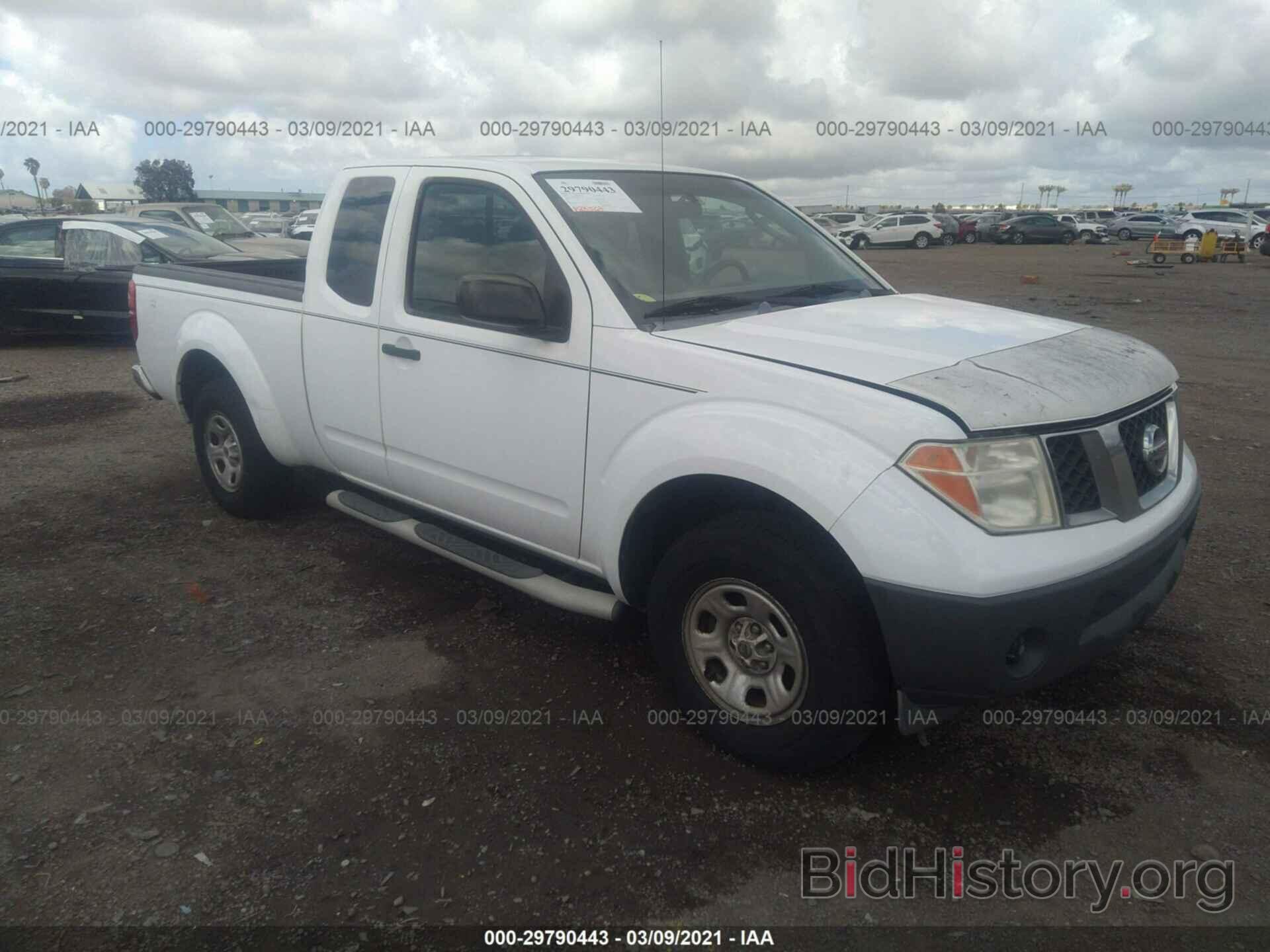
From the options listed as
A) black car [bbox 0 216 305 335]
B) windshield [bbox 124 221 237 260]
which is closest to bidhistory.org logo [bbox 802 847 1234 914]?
black car [bbox 0 216 305 335]

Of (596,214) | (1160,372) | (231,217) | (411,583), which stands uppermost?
(231,217)

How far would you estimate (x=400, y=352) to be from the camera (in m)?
3.90

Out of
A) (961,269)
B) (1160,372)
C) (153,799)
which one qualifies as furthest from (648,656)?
(961,269)

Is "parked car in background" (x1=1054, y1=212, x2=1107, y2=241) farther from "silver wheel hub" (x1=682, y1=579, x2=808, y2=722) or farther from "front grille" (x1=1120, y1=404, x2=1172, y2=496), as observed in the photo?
"silver wheel hub" (x1=682, y1=579, x2=808, y2=722)

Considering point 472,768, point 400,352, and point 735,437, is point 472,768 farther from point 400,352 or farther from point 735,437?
point 400,352

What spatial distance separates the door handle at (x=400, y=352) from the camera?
3840mm

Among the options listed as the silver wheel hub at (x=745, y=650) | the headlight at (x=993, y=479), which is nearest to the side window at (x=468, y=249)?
the silver wheel hub at (x=745, y=650)

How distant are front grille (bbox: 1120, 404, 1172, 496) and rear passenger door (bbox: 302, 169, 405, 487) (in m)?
2.89

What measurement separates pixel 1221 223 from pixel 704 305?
143 feet

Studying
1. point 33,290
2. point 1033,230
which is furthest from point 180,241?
point 1033,230

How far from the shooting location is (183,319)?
5.25 m

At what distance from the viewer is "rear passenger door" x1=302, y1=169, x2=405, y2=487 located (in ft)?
13.5

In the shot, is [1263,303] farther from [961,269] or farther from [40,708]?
[40,708]

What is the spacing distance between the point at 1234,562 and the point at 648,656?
9.93 ft
